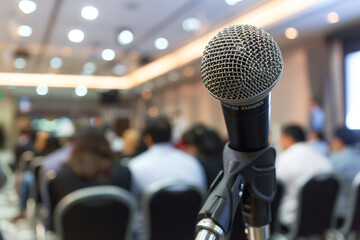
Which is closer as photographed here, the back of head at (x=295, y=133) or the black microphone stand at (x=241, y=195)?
the black microphone stand at (x=241, y=195)

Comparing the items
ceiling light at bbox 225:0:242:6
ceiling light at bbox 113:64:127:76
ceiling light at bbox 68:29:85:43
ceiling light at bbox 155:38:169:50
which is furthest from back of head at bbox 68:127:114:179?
ceiling light at bbox 113:64:127:76

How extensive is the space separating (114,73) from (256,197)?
417 inches

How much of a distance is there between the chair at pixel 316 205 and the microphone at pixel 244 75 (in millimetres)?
1898

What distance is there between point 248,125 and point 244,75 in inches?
2.7

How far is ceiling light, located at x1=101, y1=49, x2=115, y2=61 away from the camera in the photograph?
7.38 meters

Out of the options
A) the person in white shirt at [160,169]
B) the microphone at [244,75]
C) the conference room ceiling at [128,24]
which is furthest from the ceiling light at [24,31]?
the microphone at [244,75]

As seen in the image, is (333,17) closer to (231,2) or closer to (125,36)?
(231,2)

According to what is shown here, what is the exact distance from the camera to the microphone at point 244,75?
1.42 feet

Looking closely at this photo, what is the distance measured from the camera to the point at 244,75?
1.41ft

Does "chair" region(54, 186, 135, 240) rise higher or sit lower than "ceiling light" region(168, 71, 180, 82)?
lower

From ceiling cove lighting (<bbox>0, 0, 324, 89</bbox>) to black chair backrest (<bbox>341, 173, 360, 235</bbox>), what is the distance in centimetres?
122

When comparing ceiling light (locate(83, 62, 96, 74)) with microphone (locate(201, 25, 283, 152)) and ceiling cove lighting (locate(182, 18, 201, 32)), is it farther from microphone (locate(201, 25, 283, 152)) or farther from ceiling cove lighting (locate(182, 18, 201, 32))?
microphone (locate(201, 25, 283, 152))

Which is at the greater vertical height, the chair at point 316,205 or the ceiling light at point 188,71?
the ceiling light at point 188,71

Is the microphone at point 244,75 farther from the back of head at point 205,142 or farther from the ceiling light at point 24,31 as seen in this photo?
the ceiling light at point 24,31
